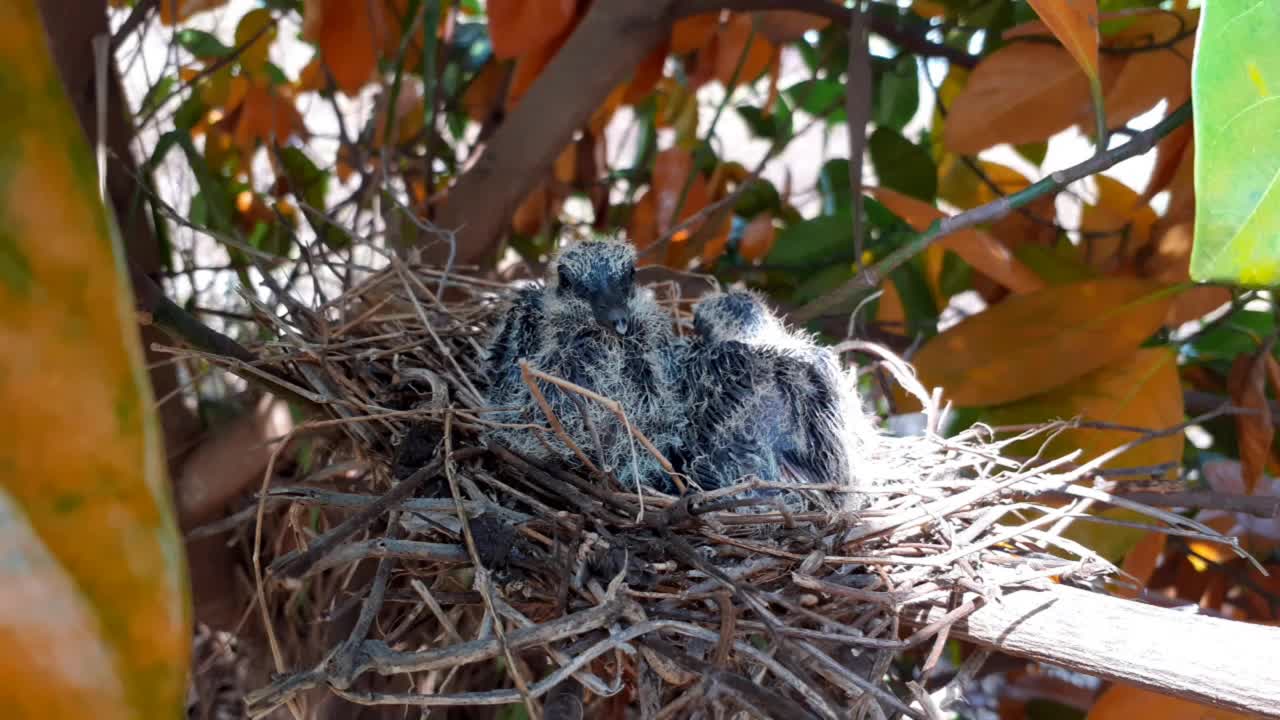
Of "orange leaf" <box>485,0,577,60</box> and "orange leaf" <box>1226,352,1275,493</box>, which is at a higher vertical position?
"orange leaf" <box>485,0,577,60</box>

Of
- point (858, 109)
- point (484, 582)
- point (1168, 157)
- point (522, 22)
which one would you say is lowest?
point (484, 582)

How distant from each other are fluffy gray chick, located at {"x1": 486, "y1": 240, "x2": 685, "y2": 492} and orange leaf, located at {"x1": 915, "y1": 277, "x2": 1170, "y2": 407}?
13.9 inches

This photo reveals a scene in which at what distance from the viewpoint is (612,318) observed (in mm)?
1153

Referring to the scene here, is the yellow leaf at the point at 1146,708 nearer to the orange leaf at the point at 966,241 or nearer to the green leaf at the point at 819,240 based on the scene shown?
the orange leaf at the point at 966,241

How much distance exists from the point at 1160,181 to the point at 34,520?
4.72 feet

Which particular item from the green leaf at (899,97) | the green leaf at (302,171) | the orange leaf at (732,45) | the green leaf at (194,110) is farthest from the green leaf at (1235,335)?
the green leaf at (194,110)

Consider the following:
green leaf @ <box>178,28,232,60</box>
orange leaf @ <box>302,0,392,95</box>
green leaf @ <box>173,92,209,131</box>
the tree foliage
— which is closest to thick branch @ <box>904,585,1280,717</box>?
the tree foliage

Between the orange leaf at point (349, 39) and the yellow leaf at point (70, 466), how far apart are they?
1.21m

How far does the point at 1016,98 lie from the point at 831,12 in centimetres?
31

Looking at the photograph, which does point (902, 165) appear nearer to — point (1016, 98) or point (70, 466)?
point (1016, 98)

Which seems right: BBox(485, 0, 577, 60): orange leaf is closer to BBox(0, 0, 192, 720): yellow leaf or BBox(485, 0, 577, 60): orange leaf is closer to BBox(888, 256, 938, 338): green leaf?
BBox(888, 256, 938, 338): green leaf

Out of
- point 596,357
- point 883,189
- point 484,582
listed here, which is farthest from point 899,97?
point 484,582

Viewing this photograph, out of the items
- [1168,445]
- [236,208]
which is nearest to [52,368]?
[1168,445]

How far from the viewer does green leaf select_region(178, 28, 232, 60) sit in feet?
5.48
